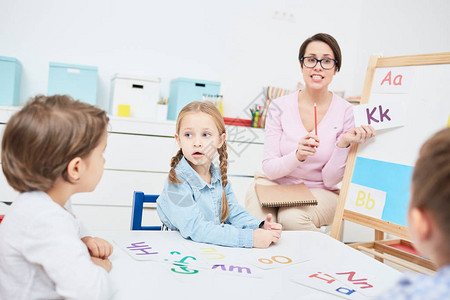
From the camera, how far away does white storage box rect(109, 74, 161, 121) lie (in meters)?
2.77

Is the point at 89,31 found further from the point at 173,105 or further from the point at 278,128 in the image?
the point at 278,128

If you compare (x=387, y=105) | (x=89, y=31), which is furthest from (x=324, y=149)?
(x=89, y=31)

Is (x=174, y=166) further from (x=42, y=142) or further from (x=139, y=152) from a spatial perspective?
(x=139, y=152)

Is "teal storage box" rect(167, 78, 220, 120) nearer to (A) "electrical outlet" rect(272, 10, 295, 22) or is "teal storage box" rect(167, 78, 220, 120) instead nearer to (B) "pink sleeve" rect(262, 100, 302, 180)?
(A) "electrical outlet" rect(272, 10, 295, 22)

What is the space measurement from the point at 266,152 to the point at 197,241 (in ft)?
2.74

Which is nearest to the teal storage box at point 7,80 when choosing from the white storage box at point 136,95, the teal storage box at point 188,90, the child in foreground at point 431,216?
the white storage box at point 136,95

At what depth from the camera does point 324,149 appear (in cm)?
181

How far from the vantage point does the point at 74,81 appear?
2711 mm

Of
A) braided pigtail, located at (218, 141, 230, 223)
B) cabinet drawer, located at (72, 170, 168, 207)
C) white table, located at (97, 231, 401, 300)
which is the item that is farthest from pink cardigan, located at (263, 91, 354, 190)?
cabinet drawer, located at (72, 170, 168, 207)

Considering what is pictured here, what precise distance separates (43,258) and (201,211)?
0.64 meters

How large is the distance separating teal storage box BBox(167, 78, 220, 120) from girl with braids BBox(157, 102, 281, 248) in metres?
1.58

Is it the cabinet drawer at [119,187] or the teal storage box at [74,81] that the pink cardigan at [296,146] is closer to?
the cabinet drawer at [119,187]

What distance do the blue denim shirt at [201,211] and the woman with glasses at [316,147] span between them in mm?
417

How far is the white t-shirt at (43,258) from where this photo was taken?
0.70 metres
